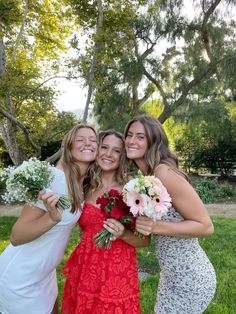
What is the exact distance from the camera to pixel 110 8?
29.5 feet

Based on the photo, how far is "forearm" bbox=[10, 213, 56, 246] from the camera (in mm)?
2066

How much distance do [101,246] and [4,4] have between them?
8.23 m

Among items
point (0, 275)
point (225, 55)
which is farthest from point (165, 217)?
point (225, 55)

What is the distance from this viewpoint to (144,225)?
1988 millimetres

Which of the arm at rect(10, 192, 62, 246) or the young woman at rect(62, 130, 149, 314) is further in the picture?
the young woman at rect(62, 130, 149, 314)

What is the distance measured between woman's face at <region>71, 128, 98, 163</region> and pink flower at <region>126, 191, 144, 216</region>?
723 millimetres

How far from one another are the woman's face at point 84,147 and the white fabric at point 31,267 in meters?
0.31

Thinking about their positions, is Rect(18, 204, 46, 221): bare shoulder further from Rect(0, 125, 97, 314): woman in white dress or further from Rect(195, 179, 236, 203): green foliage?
Rect(195, 179, 236, 203): green foliage

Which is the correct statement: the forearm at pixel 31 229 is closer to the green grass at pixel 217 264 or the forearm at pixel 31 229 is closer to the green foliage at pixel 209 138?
the green grass at pixel 217 264

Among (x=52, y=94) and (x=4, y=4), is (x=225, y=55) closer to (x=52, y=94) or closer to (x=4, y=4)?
(x=52, y=94)

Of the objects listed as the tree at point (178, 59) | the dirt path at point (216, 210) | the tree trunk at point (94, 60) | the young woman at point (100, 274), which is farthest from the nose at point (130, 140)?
the tree at point (178, 59)

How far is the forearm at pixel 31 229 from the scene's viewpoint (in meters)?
2.07

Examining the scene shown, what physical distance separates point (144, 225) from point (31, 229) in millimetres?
670

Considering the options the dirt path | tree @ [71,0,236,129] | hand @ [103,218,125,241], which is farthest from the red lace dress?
tree @ [71,0,236,129]
